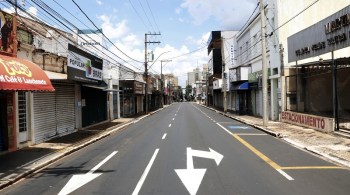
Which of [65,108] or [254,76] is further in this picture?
[254,76]

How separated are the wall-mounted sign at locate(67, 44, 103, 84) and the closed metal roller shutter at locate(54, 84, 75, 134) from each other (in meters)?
1.15

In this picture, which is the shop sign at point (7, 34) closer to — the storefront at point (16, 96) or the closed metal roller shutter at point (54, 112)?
the storefront at point (16, 96)

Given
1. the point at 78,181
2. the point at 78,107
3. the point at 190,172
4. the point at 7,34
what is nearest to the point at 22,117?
the point at 7,34

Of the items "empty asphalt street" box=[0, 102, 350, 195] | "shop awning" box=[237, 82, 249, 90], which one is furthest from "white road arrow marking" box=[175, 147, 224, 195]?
"shop awning" box=[237, 82, 249, 90]

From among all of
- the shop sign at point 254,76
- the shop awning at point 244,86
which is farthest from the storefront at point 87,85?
the shop awning at point 244,86

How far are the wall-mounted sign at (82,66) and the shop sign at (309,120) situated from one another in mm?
13530

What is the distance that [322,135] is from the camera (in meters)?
20.4

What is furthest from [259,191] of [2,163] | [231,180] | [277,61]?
[277,61]

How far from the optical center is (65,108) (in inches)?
973

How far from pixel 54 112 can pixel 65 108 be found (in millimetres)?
2101

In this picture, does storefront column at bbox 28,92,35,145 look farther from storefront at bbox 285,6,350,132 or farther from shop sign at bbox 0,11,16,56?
storefront at bbox 285,6,350,132

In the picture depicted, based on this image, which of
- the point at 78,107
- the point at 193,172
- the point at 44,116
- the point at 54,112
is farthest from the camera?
the point at 78,107

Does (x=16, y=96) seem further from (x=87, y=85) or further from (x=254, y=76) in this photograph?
(x=254, y=76)

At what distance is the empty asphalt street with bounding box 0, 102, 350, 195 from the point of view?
9352mm
